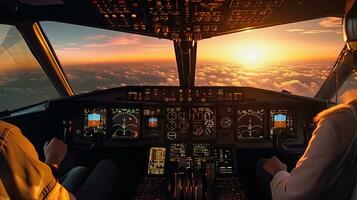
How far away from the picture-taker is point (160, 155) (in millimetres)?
3314

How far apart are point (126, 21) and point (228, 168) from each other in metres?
1.41

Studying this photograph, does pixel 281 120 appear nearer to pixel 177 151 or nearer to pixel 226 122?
pixel 226 122

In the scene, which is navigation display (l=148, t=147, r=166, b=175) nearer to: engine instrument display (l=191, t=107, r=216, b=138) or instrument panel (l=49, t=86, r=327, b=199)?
instrument panel (l=49, t=86, r=327, b=199)

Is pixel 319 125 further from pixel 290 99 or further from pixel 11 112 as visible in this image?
pixel 11 112

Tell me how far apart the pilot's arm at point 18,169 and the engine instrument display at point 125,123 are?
8.17 feet

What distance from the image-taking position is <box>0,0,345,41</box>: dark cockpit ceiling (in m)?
2.30

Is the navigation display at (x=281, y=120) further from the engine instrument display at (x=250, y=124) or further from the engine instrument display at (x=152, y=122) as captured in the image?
the engine instrument display at (x=152, y=122)

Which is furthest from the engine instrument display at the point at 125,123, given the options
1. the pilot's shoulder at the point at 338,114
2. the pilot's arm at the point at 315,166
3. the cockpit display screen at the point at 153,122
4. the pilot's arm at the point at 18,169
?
the pilot's arm at the point at 18,169

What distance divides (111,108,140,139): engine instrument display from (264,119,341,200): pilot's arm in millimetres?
1964

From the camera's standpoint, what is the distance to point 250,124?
3.49 meters

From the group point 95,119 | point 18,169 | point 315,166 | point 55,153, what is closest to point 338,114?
point 315,166

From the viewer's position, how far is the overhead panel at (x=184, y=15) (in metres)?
2.29

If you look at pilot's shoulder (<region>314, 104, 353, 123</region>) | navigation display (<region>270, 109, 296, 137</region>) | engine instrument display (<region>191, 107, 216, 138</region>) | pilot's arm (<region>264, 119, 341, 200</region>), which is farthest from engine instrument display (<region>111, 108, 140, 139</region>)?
pilot's shoulder (<region>314, 104, 353, 123</region>)

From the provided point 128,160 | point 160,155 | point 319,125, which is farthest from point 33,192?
point 128,160
